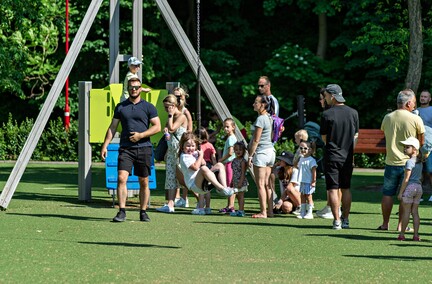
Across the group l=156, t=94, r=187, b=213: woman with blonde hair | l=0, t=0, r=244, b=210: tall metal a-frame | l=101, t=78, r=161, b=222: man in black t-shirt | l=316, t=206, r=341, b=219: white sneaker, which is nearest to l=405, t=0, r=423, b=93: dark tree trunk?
l=0, t=0, r=244, b=210: tall metal a-frame

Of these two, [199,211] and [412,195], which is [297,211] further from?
[412,195]

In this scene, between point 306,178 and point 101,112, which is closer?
point 306,178

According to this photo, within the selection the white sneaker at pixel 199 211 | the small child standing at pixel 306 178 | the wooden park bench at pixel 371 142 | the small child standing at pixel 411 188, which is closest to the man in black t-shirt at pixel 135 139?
the white sneaker at pixel 199 211

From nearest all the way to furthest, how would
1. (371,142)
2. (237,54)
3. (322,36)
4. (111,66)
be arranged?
(111,66)
(371,142)
(322,36)
(237,54)

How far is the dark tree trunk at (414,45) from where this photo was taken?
24469 millimetres

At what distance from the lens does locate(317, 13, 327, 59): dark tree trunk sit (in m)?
40.4

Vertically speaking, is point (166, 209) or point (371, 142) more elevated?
point (371, 142)

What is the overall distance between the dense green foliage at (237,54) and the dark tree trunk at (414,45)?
37.4 ft

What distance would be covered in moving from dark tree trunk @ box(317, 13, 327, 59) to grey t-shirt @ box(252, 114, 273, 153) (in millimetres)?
23713

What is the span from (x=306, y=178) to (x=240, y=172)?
37.1 inches

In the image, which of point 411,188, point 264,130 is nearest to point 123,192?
point 264,130

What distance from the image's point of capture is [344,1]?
125ft

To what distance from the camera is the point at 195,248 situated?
41.9 feet

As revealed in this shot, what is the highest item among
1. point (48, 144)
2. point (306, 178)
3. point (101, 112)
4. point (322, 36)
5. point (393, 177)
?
point (322, 36)
